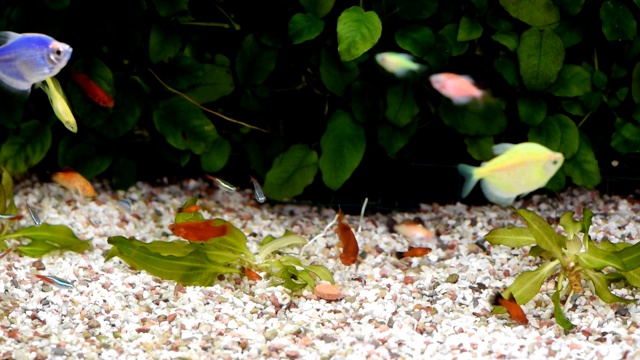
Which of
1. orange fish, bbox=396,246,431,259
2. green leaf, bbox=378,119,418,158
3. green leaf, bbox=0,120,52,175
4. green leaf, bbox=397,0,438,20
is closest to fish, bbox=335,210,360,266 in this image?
orange fish, bbox=396,246,431,259

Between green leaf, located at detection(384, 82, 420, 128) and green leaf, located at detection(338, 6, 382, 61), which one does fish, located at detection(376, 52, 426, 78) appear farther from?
green leaf, located at detection(338, 6, 382, 61)

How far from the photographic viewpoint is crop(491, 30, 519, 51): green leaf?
445cm

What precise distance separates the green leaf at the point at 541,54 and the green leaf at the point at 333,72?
107 centimetres

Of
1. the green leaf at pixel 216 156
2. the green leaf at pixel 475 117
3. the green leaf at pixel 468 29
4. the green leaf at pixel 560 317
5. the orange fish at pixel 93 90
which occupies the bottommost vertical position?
the green leaf at pixel 216 156

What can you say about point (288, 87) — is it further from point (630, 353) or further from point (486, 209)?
point (630, 353)

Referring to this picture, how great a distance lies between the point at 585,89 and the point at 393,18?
1349 millimetres

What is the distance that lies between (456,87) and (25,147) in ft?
9.73

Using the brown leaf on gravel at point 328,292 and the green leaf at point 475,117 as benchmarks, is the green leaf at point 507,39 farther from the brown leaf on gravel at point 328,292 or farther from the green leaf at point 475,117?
the brown leaf on gravel at point 328,292

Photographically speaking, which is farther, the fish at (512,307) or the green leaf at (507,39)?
the green leaf at (507,39)

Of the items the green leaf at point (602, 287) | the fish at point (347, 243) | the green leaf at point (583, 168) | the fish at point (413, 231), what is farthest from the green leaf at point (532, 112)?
the fish at point (347, 243)

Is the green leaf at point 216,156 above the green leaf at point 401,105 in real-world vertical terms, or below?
below

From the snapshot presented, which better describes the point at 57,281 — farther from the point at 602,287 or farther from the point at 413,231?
the point at 602,287

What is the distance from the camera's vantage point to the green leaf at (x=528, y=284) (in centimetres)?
334

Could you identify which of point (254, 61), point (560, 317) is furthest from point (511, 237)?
point (254, 61)
